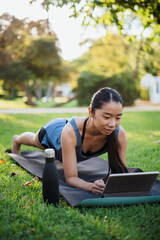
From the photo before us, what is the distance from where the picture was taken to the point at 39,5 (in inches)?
187

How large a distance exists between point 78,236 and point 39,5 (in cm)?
420

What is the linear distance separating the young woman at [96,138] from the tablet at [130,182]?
0.19 metres

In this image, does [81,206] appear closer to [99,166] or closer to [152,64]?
[99,166]

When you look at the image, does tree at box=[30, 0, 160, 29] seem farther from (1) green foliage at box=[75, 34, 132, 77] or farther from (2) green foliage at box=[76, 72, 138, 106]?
(1) green foliage at box=[75, 34, 132, 77]

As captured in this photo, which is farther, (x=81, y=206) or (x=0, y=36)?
(x=0, y=36)

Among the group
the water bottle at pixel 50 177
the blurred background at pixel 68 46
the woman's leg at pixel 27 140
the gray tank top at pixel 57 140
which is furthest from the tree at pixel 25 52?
the water bottle at pixel 50 177

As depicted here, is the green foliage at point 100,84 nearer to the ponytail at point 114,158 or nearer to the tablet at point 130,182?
the ponytail at point 114,158

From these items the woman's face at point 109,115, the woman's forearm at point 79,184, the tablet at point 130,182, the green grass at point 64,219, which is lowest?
the green grass at point 64,219

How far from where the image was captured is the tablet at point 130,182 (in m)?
2.23

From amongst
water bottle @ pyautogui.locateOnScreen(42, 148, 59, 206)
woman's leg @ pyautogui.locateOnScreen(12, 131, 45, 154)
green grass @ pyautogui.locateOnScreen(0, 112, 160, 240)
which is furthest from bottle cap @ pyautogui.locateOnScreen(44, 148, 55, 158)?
woman's leg @ pyautogui.locateOnScreen(12, 131, 45, 154)

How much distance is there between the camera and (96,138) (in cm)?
302

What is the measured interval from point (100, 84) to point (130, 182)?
14.7m

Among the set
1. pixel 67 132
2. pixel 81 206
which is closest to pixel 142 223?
pixel 81 206

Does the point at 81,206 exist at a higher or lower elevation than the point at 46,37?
lower
